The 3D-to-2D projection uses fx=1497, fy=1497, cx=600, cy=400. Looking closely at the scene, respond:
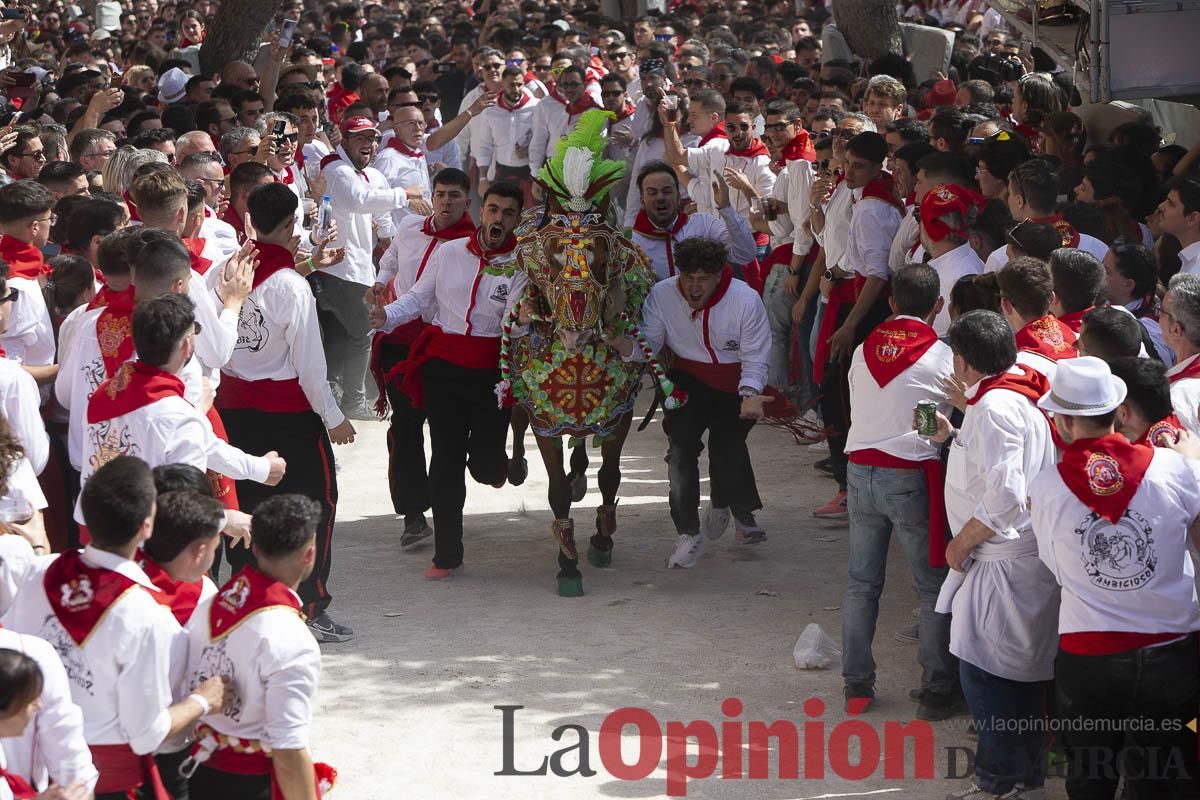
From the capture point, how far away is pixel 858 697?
235 inches

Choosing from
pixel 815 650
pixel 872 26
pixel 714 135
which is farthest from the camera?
pixel 872 26

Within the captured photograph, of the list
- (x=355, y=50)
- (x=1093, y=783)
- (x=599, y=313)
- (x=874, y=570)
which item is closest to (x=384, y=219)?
(x=599, y=313)

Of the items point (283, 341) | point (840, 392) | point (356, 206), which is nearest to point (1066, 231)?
point (840, 392)

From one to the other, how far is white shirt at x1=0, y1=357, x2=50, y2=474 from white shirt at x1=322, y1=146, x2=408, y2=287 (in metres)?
4.49

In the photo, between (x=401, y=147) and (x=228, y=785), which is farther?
(x=401, y=147)

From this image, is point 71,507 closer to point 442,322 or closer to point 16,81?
point 442,322

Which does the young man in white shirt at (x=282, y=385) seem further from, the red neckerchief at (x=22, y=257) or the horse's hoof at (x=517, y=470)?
the horse's hoof at (x=517, y=470)

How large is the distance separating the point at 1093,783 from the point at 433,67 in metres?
14.5

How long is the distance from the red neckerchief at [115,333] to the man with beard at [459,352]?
195 cm

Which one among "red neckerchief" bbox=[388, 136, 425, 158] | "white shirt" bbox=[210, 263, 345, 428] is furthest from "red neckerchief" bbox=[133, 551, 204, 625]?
"red neckerchief" bbox=[388, 136, 425, 158]

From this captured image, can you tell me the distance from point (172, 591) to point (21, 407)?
58.0 inches

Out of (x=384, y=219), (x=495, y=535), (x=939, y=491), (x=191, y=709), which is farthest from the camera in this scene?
(x=384, y=219)

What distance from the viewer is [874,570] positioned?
5.91 m

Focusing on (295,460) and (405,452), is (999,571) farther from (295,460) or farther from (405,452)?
(405,452)
